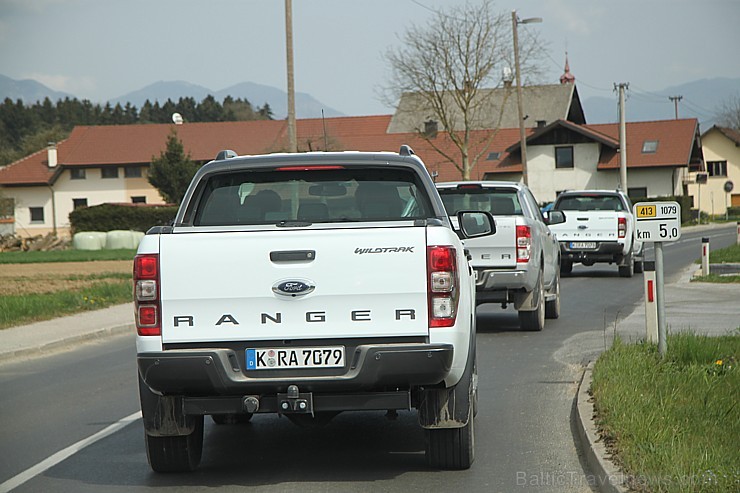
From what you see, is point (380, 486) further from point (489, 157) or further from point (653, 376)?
point (489, 157)

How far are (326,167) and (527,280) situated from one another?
303 inches

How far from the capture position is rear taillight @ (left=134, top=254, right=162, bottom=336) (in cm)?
622

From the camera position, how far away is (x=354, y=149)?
266ft

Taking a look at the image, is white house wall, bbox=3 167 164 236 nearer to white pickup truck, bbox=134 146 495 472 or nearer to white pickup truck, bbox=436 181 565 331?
white pickup truck, bbox=436 181 565 331

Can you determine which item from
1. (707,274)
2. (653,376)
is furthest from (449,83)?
(653,376)

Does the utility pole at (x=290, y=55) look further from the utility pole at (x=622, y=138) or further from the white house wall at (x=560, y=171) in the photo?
the white house wall at (x=560, y=171)

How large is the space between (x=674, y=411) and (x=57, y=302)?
1464cm

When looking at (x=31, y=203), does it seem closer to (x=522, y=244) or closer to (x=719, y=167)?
(x=719, y=167)

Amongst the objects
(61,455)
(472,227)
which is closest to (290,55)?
(472,227)

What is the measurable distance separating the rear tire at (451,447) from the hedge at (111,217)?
5417 cm

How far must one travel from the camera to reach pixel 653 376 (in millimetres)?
8641

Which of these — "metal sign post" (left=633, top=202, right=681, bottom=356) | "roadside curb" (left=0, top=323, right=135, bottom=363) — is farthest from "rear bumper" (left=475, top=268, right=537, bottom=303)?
"roadside curb" (left=0, top=323, right=135, bottom=363)

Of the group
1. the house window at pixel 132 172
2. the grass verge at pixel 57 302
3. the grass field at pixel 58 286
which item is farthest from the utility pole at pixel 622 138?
the house window at pixel 132 172

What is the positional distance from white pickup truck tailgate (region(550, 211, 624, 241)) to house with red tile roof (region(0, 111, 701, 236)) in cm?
4076
